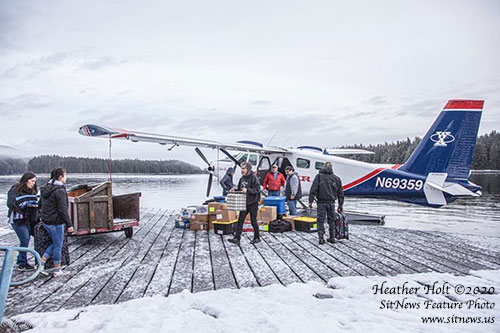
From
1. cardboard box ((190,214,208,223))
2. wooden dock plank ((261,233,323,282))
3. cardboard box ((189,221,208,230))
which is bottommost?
wooden dock plank ((261,233,323,282))

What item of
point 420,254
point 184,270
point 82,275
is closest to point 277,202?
point 420,254

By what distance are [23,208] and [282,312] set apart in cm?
402

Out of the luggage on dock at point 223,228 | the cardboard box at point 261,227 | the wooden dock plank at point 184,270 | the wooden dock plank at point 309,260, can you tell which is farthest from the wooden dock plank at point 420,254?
the wooden dock plank at point 184,270

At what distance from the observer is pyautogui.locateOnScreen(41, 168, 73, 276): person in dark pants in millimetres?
5008

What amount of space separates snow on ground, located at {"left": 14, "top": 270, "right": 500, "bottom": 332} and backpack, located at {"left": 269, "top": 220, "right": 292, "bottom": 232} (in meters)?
3.63

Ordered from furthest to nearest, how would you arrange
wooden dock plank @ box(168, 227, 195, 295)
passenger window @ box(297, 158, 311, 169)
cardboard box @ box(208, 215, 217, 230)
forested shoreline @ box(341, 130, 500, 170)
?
forested shoreline @ box(341, 130, 500, 170)
passenger window @ box(297, 158, 311, 169)
cardboard box @ box(208, 215, 217, 230)
wooden dock plank @ box(168, 227, 195, 295)

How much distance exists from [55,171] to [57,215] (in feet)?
2.04

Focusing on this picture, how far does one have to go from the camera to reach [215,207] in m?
8.21

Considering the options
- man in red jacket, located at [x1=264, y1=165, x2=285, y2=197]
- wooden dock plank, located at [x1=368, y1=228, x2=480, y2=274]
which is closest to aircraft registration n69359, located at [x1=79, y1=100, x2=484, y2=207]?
man in red jacket, located at [x1=264, y1=165, x2=285, y2=197]

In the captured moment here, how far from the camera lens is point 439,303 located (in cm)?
388

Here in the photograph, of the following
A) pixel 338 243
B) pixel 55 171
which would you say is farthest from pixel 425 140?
pixel 55 171

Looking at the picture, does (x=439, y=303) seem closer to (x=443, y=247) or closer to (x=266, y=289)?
(x=266, y=289)

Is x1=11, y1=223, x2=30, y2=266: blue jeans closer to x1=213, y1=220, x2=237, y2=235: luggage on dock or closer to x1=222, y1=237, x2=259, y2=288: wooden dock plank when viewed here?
x1=222, y1=237, x2=259, y2=288: wooden dock plank

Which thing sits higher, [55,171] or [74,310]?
[55,171]
